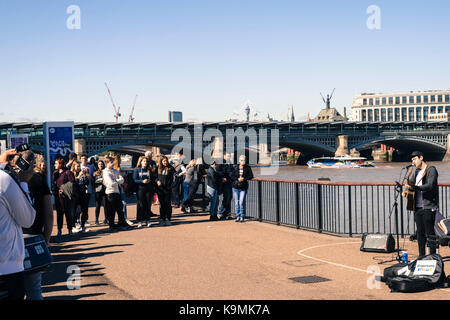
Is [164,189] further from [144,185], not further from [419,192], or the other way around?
[419,192]

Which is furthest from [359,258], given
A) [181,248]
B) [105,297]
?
[105,297]

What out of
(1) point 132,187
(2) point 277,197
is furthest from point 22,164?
(1) point 132,187

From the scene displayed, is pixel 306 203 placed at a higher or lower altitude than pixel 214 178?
lower

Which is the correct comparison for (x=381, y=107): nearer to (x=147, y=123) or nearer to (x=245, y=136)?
(x=245, y=136)

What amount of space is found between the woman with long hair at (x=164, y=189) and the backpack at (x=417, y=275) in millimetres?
6701

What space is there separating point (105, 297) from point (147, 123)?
217 feet

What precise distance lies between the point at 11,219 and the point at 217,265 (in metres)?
4.40

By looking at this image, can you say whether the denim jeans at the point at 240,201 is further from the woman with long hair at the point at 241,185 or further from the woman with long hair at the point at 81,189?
the woman with long hair at the point at 81,189

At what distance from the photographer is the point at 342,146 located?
85812 millimetres

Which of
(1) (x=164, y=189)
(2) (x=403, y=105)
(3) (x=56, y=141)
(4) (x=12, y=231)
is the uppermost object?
(2) (x=403, y=105)

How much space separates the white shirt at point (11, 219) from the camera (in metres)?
3.80

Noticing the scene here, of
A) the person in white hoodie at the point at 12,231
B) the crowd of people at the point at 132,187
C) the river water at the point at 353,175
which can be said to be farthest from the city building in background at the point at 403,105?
the person in white hoodie at the point at 12,231
